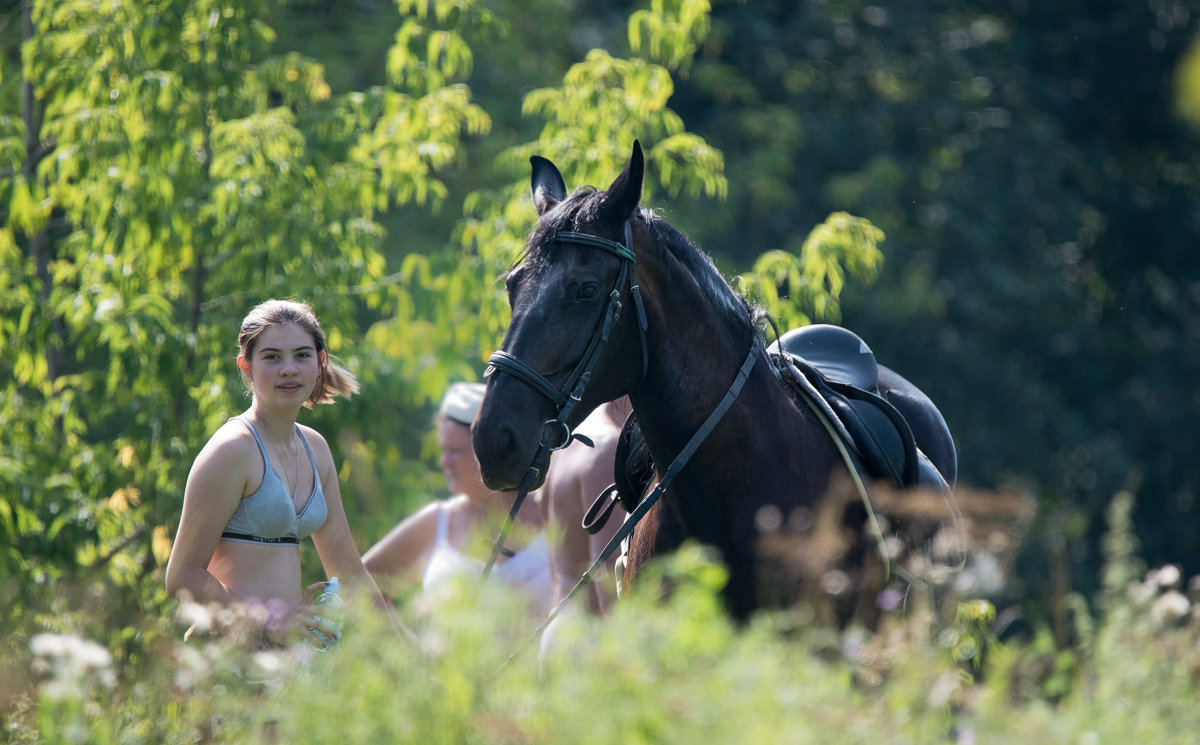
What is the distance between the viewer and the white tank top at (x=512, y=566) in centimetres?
532

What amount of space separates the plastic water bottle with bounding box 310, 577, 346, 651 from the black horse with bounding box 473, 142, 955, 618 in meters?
0.57

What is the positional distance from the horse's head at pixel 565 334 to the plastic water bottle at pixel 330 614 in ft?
1.88

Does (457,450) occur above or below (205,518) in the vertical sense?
below

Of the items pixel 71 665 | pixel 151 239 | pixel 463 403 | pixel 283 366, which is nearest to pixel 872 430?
pixel 283 366

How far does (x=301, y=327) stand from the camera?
375cm

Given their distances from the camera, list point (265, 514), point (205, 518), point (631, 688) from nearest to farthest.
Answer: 1. point (631, 688)
2. point (205, 518)
3. point (265, 514)

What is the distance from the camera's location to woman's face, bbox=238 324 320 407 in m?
3.60

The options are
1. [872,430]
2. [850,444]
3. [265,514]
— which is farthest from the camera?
[872,430]

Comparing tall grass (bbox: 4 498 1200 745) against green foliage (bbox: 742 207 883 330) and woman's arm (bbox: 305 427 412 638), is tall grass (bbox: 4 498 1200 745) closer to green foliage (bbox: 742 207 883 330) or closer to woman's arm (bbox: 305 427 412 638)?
woman's arm (bbox: 305 427 412 638)

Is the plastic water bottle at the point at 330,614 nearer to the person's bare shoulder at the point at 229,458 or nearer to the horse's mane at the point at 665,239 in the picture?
the person's bare shoulder at the point at 229,458

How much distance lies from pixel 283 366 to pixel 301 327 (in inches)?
7.0

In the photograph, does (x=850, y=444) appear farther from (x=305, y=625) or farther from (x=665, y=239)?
(x=305, y=625)

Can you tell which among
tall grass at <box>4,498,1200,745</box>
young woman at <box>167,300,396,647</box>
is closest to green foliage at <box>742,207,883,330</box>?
young woman at <box>167,300,396,647</box>

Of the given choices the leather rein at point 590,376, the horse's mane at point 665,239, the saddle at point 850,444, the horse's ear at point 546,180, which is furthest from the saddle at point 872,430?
the horse's ear at point 546,180
